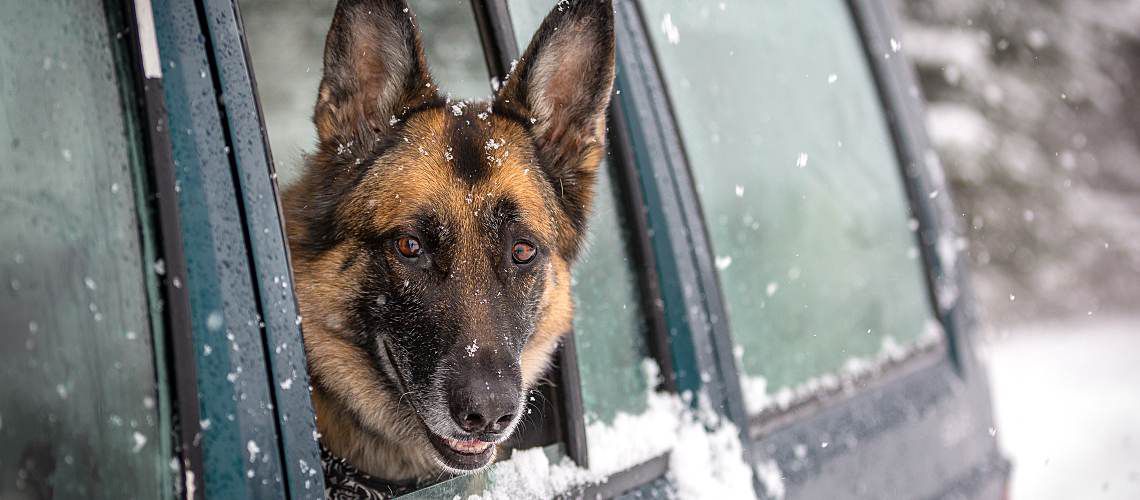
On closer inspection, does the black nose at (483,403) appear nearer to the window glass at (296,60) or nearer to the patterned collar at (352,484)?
the patterned collar at (352,484)

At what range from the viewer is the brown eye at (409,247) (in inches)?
86.9

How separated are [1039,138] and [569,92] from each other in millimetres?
15602

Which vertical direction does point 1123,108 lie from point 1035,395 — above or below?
above

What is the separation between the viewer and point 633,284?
242cm

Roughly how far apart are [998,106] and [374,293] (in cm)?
1553

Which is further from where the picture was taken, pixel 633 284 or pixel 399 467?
pixel 633 284

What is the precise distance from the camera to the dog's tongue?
196 centimetres

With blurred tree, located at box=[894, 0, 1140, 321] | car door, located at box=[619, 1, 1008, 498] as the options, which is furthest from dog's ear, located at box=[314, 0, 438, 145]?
blurred tree, located at box=[894, 0, 1140, 321]

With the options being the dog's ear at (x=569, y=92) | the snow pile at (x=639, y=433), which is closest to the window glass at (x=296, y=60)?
the dog's ear at (x=569, y=92)

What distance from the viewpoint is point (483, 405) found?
194 cm

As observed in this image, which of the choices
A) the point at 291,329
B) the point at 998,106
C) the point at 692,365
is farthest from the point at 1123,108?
the point at 291,329

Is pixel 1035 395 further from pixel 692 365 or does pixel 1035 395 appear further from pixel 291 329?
pixel 291 329

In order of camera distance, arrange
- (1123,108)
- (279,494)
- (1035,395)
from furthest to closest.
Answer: (1123,108), (1035,395), (279,494)

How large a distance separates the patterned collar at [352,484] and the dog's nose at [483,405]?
163 millimetres
